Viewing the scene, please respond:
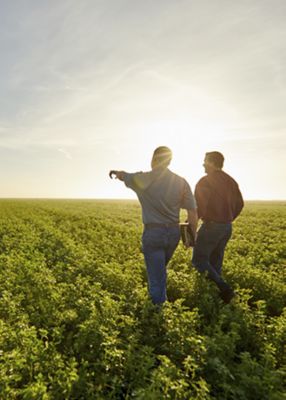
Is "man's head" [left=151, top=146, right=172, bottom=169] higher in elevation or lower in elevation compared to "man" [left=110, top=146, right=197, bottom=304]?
higher

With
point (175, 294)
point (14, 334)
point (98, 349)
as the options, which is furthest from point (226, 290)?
point (14, 334)

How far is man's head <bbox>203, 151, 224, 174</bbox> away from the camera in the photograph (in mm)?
5473

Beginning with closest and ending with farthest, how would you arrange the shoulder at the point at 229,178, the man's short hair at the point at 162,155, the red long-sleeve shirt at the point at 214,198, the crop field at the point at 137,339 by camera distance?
the crop field at the point at 137,339 → the man's short hair at the point at 162,155 → the red long-sleeve shirt at the point at 214,198 → the shoulder at the point at 229,178

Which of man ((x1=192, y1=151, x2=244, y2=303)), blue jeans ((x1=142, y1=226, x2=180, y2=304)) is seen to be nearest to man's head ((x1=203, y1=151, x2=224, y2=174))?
man ((x1=192, y1=151, x2=244, y2=303))

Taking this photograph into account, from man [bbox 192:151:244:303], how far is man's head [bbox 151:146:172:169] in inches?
49.9

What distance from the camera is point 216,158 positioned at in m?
5.47

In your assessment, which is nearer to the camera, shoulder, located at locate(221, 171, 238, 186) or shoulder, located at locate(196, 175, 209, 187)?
shoulder, located at locate(196, 175, 209, 187)

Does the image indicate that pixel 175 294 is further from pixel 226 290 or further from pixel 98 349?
pixel 98 349

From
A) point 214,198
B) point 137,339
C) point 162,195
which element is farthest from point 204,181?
point 137,339

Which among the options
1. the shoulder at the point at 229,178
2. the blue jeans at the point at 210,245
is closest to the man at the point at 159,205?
the blue jeans at the point at 210,245

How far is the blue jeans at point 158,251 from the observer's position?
4.57 m

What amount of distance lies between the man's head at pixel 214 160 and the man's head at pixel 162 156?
127cm

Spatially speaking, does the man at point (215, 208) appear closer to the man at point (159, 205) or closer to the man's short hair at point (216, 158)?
the man's short hair at point (216, 158)

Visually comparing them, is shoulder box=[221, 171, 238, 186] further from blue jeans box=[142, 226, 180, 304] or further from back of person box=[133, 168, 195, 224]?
blue jeans box=[142, 226, 180, 304]
